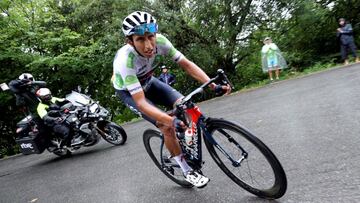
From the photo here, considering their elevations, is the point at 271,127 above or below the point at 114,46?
below

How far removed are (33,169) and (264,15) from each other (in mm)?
12823

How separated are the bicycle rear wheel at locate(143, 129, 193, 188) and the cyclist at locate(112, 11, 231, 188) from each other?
423 mm

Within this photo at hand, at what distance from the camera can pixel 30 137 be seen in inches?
357

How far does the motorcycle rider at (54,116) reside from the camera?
870 centimetres

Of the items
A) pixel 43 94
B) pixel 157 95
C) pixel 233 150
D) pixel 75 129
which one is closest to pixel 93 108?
pixel 75 129

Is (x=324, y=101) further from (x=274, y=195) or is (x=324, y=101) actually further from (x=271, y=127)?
(x=274, y=195)

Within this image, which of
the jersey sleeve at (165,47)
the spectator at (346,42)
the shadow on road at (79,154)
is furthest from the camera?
the spectator at (346,42)

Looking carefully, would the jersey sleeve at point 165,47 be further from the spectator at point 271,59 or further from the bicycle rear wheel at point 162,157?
the spectator at point 271,59

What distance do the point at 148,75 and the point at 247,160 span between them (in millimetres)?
1528

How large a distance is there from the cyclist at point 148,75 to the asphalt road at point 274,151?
2.47 ft

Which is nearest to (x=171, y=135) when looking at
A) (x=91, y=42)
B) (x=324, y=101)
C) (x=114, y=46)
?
(x=324, y=101)

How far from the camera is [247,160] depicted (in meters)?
3.64

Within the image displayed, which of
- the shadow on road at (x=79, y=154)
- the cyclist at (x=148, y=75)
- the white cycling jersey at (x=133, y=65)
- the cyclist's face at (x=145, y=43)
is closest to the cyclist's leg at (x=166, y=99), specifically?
the cyclist at (x=148, y=75)

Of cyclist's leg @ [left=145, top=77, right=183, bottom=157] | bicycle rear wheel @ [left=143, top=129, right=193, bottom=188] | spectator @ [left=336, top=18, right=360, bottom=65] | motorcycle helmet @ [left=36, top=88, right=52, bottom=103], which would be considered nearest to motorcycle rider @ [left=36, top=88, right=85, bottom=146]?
motorcycle helmet @ [left=36, top=88, right=52, bottom=103]
